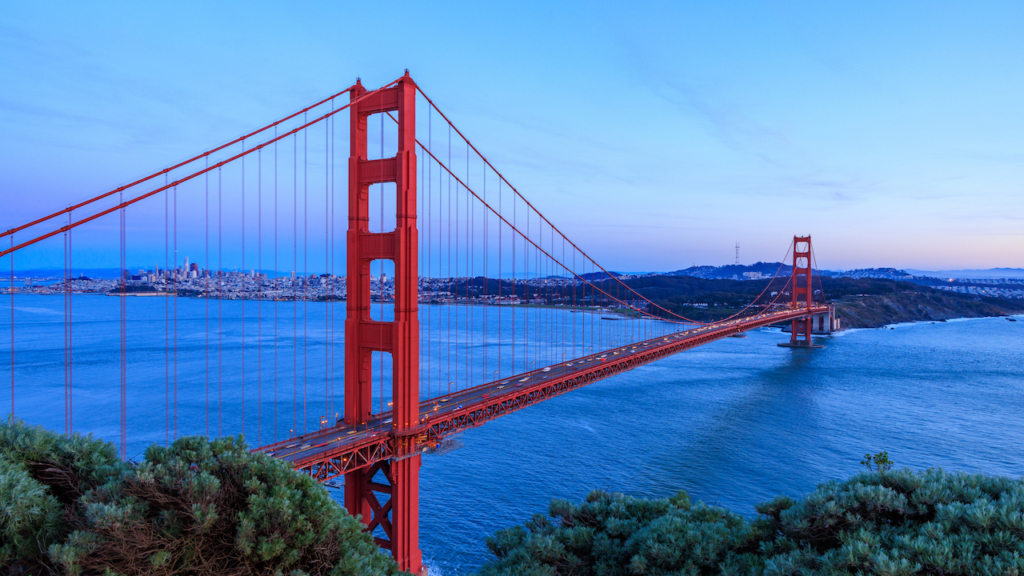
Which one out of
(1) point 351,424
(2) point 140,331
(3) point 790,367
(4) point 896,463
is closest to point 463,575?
(1) point 351,424

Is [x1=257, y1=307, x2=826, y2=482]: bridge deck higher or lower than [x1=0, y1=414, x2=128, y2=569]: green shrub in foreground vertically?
lower

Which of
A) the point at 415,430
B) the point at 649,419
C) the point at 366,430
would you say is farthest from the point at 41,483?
the point at 649,419

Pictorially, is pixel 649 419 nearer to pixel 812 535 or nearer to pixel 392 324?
pixel 392 324

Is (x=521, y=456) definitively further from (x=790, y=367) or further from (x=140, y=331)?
(x=140, y=331)

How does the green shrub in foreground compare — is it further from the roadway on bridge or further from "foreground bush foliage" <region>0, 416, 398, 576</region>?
the roadway on bridge

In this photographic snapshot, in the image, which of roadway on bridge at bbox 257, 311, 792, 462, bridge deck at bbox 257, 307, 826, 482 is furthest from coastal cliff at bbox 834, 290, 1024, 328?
roadway on bridge at bbox 257, 311, 792, 462
